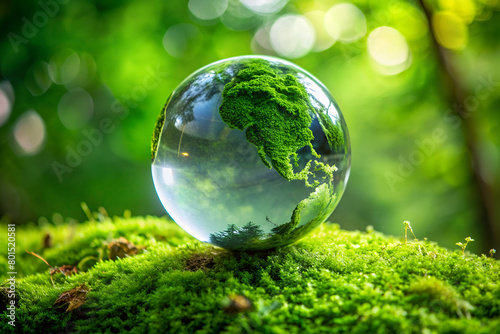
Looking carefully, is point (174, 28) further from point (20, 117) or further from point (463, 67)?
point (463, 67)

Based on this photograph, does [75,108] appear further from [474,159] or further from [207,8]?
[474,159]

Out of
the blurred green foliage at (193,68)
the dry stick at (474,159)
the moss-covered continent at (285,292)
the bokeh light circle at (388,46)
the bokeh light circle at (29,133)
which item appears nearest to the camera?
the moss-covered continent at (285,292)

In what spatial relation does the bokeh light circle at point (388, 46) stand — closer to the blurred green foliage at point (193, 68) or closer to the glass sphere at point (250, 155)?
the blurred green foliage at point (193, 68)

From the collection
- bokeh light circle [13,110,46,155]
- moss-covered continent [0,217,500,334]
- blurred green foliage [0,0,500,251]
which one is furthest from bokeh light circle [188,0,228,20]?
moss-covered continent [0,217,500,334]

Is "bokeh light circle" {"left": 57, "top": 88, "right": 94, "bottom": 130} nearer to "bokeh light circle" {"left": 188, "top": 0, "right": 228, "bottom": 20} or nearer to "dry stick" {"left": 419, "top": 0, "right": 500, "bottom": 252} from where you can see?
"bokeh light circle" {"left": 188, "top": 0, "right": 228, "bottom": 20}

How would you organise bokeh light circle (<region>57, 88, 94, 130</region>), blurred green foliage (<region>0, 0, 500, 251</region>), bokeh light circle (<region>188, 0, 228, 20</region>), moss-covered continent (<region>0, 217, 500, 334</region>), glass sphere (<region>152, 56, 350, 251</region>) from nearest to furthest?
1. moss-covered continent (<region>0, 217, 500, 334</region>)
2. glass sphere (<region>152, 56, 350, 251</region>)
3. blurred green foliage (<region>0, 0, 500, 251</region>)
4. bokeh light circle (<region>188, 0, 228, 20</region>)
5. bokeh light circle (<region>57, 88, 94, 130</region>)

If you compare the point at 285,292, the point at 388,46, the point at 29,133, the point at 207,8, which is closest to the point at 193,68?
the point at 207,8

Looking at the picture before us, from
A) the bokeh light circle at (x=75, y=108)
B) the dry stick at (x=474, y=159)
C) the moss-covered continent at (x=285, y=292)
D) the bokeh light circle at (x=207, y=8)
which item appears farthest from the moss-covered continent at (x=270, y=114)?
the bokeh light circle at (x=75, y=108)
